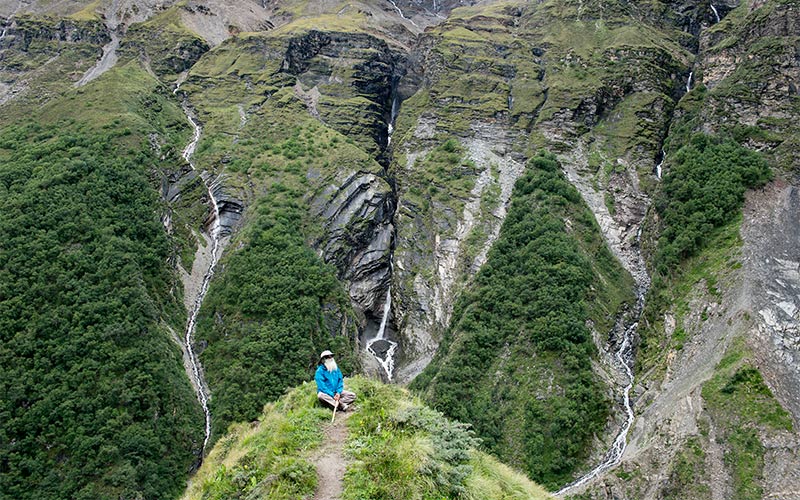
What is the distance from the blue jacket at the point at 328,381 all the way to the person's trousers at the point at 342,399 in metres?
0.17

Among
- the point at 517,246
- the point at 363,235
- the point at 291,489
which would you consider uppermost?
the point at 291,489

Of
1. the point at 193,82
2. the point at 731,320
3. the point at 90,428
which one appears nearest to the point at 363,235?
the point at 90,428

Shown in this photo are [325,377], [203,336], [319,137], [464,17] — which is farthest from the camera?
[464,17]

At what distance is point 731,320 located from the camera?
52500 millimetres

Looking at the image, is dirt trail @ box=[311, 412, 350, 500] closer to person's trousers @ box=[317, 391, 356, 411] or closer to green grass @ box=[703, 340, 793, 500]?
person's trousers @ box=[317, 391, 356, 411]

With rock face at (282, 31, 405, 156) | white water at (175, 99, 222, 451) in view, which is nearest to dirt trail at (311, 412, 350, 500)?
white water at (175, 99, 222, 451)

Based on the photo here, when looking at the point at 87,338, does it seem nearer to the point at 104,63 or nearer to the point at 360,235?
the point at 360,235

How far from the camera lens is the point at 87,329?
5922 centimetres

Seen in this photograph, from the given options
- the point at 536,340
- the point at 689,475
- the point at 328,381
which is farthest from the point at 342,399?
the point at 536,340

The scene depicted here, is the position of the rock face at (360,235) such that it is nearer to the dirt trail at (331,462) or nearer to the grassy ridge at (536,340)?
the grassy ridge at (536,340)

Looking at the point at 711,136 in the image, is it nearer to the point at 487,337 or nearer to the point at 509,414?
the point at 487,337

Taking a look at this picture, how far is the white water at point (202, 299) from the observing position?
63.2 meters

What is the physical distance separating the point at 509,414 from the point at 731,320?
22062mm

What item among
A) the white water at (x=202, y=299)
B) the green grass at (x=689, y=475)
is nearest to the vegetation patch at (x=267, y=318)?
the white water at (x=202, y=299)
